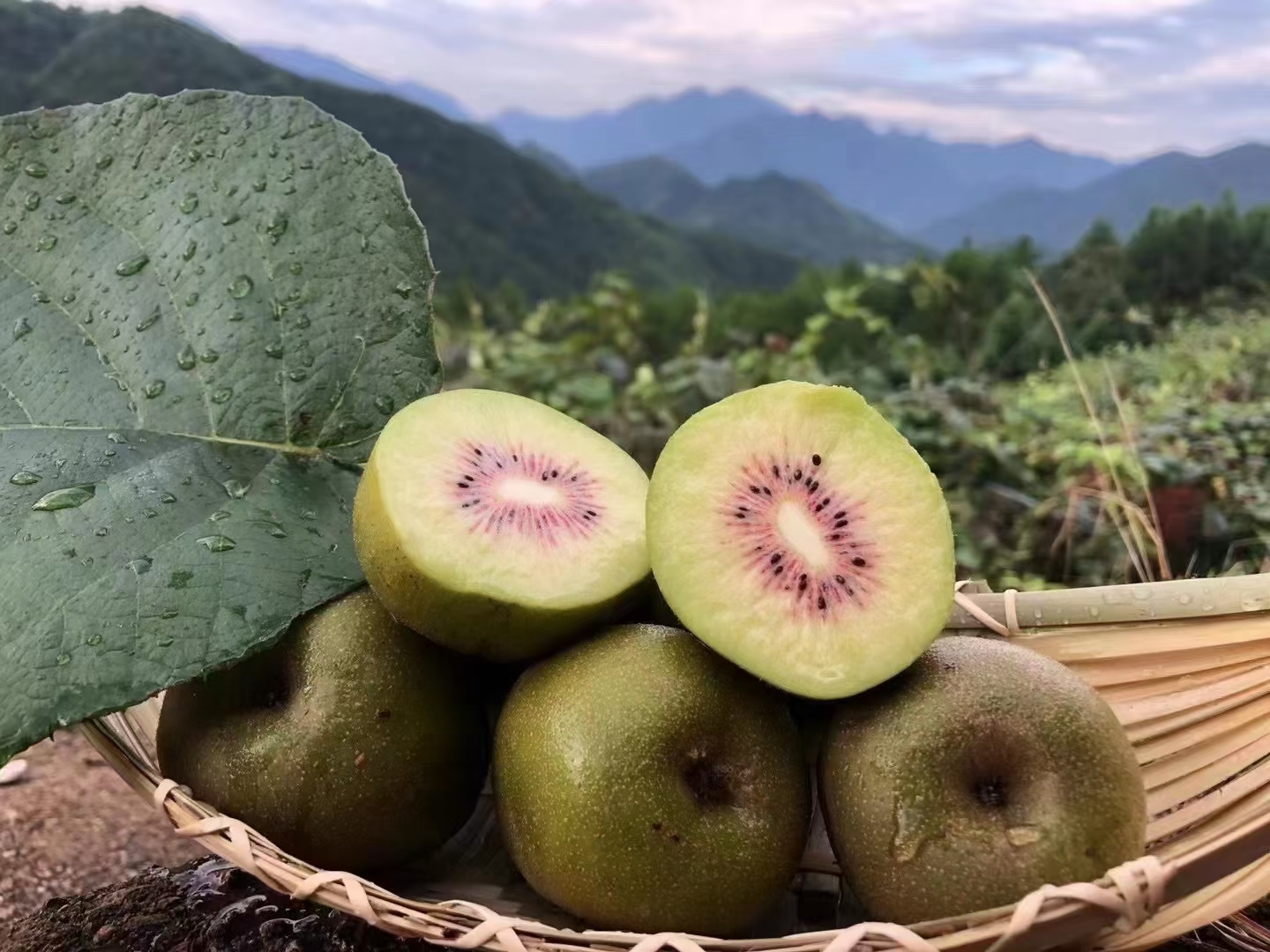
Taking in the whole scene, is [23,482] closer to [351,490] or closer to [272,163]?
[351,490]

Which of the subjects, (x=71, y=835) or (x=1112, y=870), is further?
(x=71, y=835)

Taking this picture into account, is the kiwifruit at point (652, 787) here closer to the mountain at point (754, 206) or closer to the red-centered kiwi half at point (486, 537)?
the red-centered kiwi half at point (486, 537)

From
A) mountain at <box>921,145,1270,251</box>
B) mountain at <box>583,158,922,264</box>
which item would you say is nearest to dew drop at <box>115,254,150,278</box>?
mountain at <box>921,145,1270,251</box>

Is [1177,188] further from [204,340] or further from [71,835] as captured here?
[71,835]

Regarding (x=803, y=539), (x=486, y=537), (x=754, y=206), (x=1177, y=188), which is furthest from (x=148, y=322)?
(x=754, y=206)

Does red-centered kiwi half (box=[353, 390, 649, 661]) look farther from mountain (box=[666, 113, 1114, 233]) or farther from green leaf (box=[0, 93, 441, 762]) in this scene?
mountain (box=[666, 113, 1114, 233])

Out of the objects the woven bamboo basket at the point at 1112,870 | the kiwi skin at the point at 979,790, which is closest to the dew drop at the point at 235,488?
the woven bamboo basket at the point at 1112,870
